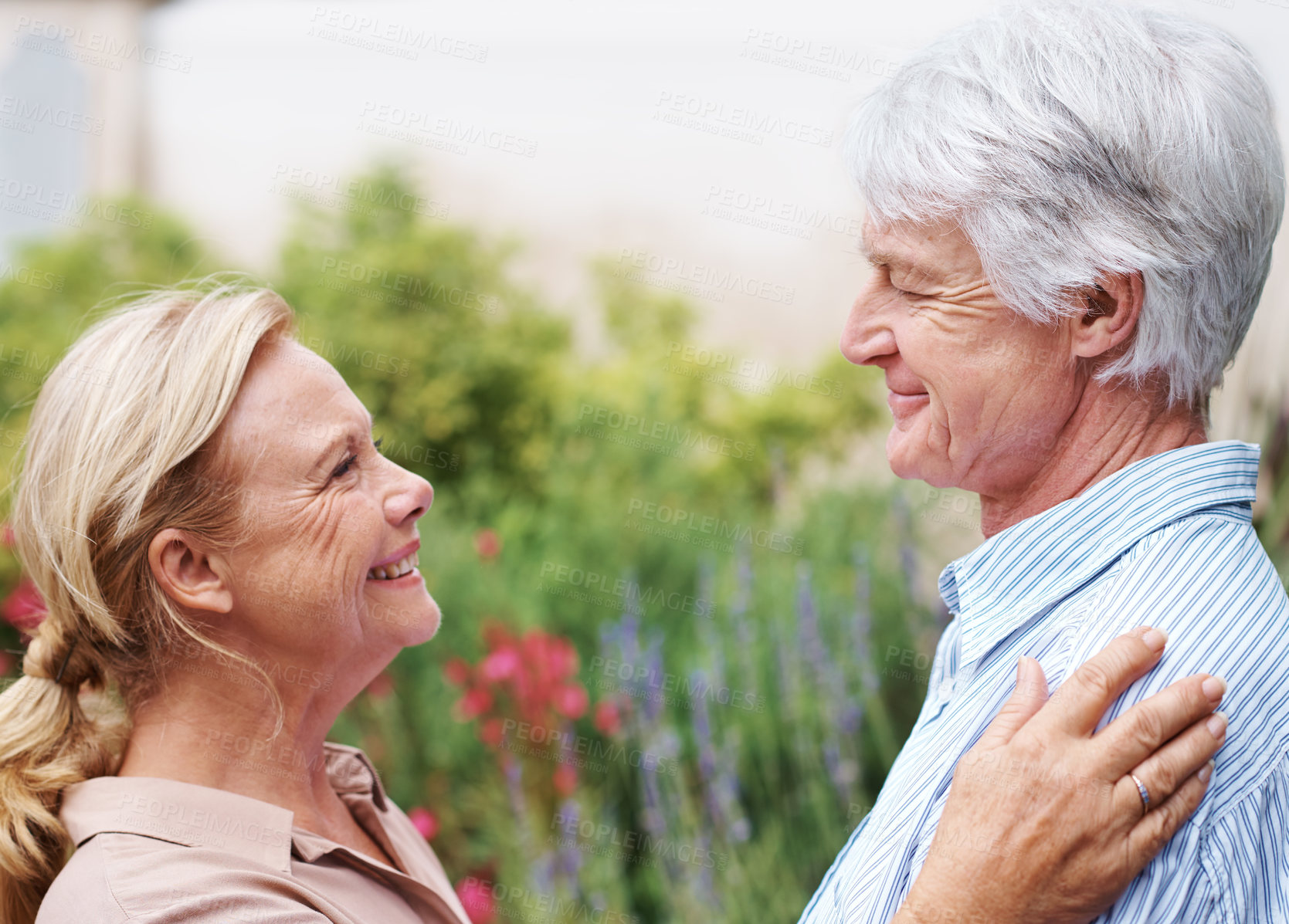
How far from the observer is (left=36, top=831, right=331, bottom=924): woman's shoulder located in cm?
127

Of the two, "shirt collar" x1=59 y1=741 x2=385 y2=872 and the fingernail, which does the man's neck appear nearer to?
the fingernail

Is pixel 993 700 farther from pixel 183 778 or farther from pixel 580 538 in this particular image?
pixel 580 538

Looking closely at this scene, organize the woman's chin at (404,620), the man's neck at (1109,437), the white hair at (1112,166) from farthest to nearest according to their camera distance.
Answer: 1. the woman's chin at (404,620)
2. the man's neck at (1109,437)
3. the white hair at (1112,166)

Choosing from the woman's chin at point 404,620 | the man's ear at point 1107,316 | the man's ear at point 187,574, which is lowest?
the woman's chin at point 404,620

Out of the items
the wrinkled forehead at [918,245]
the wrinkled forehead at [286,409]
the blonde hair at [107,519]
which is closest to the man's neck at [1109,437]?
the wrinkled forehead at [918,245]

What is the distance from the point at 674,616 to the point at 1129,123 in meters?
2.89

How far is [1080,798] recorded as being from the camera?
42.9 inches

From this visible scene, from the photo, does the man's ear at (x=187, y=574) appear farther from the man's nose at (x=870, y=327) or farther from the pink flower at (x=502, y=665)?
the pink flower at (x=502, y=665)

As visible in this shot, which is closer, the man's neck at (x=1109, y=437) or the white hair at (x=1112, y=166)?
the white hair at (x=1112, y=166)

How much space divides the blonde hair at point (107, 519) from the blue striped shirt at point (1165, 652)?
3.32ft

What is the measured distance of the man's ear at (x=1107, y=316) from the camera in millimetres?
1293

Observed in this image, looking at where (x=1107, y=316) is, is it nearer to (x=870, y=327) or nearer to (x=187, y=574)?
(x=870, y=327)

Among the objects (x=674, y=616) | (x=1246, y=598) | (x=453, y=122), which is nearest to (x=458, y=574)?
(x=674, y=616)

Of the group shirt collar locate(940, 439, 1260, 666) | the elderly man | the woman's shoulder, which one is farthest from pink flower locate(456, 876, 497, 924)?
shirt collar locate(940, 439, 1260, 666)
